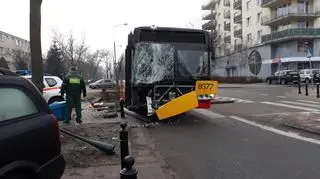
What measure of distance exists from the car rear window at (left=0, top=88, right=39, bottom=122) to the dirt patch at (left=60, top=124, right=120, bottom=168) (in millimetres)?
2883

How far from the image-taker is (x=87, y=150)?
348 inches

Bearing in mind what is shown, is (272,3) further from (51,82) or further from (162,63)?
(162,63)

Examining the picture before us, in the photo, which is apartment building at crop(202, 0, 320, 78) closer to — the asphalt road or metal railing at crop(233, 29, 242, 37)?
metal railing at crop(233, 29, 242, 37)

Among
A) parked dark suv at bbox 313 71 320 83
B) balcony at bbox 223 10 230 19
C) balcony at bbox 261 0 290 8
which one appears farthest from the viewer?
balcony at bbox 223 10 230 19

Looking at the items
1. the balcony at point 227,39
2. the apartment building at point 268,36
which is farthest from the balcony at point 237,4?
the balcony at point 227,39

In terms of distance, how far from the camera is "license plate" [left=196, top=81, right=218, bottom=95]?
1352 centimetres

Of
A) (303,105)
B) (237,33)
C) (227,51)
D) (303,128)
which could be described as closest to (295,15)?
(237,33)

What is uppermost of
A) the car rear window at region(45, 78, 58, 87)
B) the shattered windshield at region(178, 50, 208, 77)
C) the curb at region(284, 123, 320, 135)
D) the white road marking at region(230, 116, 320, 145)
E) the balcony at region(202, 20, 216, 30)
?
the balcony at region(202, 20, 216, 30)

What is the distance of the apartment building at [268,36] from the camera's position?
56.7 metres

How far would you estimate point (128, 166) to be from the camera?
4.83 metres

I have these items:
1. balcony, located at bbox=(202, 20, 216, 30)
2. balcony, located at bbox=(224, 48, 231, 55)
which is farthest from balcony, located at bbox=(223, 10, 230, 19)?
balcony, located at bbox=(224, 48, 231, 55)

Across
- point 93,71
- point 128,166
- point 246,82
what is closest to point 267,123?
point 128,166

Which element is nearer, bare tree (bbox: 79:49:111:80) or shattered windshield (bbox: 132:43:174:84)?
shattered windshield (bbox: 132:43:174:84)

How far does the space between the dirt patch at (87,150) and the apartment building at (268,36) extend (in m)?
37.2
